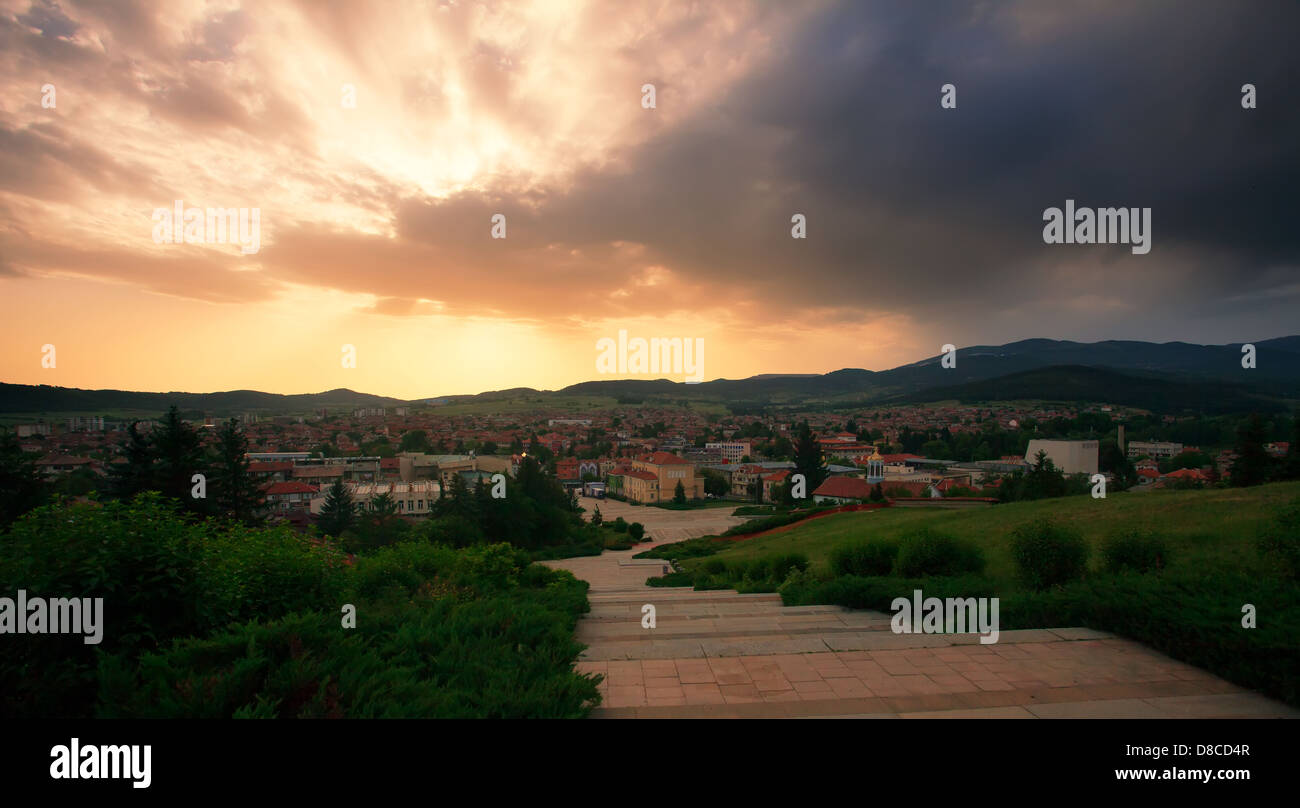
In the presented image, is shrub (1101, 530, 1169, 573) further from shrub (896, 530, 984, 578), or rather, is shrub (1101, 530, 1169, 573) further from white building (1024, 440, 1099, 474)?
white building (1024, 440, 1099, 474)

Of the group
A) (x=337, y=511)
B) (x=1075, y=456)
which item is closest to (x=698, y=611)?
(x=337, y=511)

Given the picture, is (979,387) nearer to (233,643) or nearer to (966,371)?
(966,371)

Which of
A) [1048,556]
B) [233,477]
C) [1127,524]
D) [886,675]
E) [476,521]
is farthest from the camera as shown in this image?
[476,521]

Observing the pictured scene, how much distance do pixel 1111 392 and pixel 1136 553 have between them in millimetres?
114894

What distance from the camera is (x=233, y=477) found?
25.2 meters

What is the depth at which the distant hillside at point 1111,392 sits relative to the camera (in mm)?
80081

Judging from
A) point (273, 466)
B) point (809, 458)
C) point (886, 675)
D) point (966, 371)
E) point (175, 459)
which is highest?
point (966, 371)

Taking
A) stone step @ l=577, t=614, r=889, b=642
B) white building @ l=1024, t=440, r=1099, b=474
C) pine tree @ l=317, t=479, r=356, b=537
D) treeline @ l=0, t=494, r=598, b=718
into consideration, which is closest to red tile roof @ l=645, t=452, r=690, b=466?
white building @ l=1024, t=440, r=1099, b=474

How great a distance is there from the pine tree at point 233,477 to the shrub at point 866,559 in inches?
972

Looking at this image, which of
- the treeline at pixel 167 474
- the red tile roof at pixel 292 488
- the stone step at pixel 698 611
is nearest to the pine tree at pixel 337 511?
the red tile roof at pixel 292 488

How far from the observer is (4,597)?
3719 millimetres

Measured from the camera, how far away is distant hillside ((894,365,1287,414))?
8008cm
